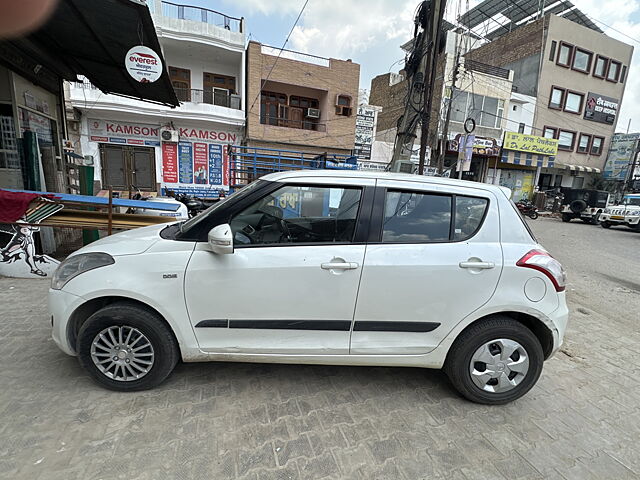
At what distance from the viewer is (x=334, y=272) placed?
2.28 m

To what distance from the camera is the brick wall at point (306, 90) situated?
51.3ft

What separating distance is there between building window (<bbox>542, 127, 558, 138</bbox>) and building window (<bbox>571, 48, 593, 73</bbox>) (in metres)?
4.69

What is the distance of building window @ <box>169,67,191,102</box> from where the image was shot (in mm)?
15219

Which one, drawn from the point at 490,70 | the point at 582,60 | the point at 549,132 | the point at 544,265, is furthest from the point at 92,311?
the point at 582,60

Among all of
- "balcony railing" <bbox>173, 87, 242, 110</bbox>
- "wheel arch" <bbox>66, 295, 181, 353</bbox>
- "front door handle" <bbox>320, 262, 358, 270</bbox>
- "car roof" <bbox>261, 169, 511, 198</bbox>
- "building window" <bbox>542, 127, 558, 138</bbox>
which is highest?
"building window" <bbox>542, 127, 558, 138</bbox>

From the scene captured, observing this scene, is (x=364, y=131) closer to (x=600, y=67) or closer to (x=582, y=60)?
(x=582, y=60)

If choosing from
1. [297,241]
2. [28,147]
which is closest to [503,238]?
[297,241]

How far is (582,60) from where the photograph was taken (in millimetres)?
24250

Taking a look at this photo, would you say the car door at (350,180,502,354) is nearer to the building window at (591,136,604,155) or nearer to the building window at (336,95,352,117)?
the building window at (336,95,352,117)

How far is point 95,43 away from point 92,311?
5091 mm

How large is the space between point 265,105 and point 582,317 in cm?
1645

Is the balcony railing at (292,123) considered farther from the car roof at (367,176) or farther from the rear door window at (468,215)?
the rear door window at (468,215)

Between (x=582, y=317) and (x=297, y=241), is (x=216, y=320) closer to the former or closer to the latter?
(x=297, y=241)

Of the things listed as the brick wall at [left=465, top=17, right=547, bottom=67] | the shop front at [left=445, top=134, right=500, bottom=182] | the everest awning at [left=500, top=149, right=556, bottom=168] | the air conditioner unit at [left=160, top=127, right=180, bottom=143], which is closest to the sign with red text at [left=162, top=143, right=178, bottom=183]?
the air conditioner unit at [left=160, top=127, right=180, bottom=143]
